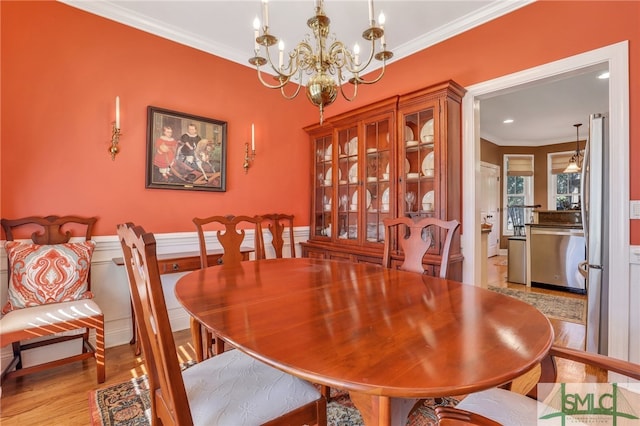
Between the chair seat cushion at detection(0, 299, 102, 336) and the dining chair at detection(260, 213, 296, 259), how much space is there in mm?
1460

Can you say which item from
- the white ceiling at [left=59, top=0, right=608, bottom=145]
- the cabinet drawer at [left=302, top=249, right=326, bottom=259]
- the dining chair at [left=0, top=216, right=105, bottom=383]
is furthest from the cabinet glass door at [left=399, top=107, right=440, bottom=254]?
the dining chair at [left=0, top=216, right=105, bottom=383]

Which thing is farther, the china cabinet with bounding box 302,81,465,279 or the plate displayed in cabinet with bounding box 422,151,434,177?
the plate displayed in cabinet with bounding box 422,151,434,177

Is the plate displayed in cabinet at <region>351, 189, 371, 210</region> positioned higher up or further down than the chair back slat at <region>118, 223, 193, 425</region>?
higher up

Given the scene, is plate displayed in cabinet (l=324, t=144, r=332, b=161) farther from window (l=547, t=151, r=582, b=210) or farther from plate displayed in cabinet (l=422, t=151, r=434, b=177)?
window (l=547, t=151, r=582, b=210)

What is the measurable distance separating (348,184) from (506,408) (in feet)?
8.29

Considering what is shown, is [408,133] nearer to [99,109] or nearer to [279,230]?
[279,230]

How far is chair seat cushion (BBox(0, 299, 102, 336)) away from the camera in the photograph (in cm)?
174

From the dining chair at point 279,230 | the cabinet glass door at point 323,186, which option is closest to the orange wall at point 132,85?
the dining chair at point 279,230

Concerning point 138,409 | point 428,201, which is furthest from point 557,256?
point 138,409

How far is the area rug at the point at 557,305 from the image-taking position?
329cm

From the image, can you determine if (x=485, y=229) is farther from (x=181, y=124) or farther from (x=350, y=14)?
(x=181, y=124)

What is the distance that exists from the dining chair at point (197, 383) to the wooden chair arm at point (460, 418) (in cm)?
50

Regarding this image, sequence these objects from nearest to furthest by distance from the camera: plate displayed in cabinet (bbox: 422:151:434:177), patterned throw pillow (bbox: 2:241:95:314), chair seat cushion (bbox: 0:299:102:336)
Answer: chair seat cushion (bbox: 0:299:102:336) < patterned throw pillow (bbox: 2:241:95:314) < plate displayed in cabinet (bbox: 422:151:434:177)

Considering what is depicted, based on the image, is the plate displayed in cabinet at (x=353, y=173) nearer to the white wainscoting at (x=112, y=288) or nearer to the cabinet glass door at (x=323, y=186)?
the cabinet glass door at (x=323, y=186)
